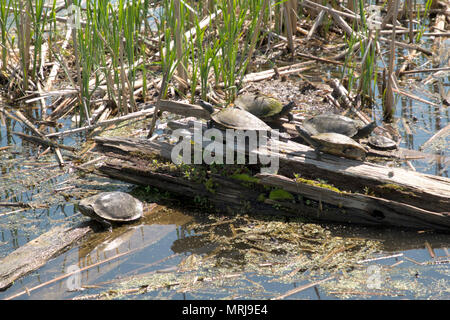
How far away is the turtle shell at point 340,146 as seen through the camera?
11.8ft

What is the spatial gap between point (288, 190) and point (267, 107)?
1.08m

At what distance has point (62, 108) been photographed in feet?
18.7

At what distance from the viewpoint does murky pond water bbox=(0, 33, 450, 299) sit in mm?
2953

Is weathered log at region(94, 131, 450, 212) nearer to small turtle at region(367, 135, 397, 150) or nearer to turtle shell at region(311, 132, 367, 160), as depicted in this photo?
turtle shell at region(311, 132, 367, 160)

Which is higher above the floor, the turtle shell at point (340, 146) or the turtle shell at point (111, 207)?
Answer: the turtle shell at point (340, 146)

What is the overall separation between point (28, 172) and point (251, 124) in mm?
2042

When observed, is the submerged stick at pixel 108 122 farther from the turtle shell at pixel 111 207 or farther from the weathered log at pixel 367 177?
the weathered log at pixel 367 177

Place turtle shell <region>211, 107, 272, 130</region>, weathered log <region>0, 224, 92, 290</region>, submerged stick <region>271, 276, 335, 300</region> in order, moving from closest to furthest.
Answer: submerged stick <region>271, 276, 335, 300</region>
weathered log <region>0, 224, 92, 290</region>
turtle shell <region>211, 107, 272, 130</region>

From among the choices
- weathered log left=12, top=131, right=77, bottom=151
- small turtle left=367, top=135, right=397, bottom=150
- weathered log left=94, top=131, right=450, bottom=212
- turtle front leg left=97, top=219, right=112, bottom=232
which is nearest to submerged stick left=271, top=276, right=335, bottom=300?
weathered log left=94, top=131, right=450, bottom=212

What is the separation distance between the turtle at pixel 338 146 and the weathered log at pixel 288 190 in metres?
0.06

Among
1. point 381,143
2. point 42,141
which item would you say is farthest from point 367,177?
point 42,141

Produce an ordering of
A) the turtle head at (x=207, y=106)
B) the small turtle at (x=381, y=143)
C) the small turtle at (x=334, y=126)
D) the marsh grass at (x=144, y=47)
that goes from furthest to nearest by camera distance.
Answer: the marsh grass at (x=144, y=47)
the small turtle at (x=381, y=143)
the turtle head at (x=207, y=106)
the small turtle at (x=334, y=126)

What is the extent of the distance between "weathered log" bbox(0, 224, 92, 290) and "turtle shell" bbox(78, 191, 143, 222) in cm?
15

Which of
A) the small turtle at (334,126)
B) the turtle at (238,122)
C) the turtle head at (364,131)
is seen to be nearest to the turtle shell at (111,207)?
the turtle at (238,122)
